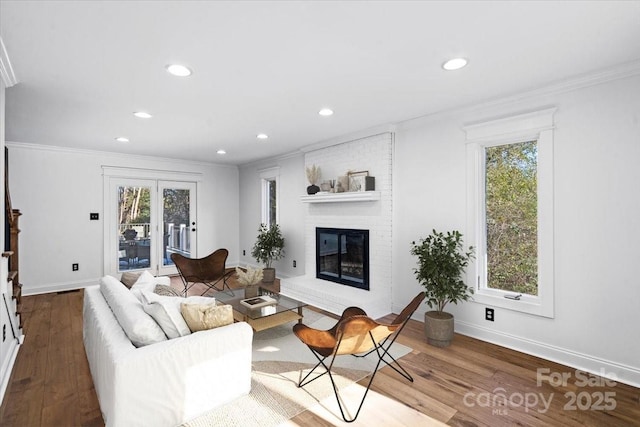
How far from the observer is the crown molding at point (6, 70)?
215cm

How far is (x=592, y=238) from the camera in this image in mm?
2674

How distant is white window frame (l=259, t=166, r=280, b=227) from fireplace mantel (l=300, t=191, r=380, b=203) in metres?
1.32

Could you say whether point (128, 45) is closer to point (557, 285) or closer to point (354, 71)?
point (354, 71)

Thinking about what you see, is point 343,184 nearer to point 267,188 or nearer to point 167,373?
point 267,188

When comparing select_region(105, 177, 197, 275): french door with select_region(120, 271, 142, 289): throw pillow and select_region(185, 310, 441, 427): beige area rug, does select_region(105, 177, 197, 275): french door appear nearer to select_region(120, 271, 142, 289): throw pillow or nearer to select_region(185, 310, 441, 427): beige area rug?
select_region(120, 271, 142, 289): throw pillow

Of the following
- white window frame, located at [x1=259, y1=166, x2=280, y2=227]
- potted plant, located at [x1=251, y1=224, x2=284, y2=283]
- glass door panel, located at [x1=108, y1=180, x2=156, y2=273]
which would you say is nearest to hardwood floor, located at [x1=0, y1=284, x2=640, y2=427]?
glass door panel, located at [x1=108, y1=180, x2=156, y2=273]

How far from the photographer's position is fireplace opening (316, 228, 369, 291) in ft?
14.8

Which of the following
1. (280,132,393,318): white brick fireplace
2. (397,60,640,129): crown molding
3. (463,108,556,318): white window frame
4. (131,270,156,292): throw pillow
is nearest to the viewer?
(397,60,640,129): crown molding

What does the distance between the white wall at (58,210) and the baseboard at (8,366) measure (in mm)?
2451

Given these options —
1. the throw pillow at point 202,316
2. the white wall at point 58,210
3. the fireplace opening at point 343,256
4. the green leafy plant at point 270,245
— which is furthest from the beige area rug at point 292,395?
the white wall at point 58,210

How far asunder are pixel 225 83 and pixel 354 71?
1.09 meters

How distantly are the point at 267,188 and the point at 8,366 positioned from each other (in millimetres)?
4723

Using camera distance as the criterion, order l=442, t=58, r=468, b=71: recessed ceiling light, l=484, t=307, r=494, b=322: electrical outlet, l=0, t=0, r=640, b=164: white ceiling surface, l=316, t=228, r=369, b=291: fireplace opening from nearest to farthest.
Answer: l=0, t=0, r=640, b=164: white ceiling surface < l=442, t=58, r=468, b=71: recessed ceiling light < l=484, t=307, r=494, b=322: electrical outlet < l=316, t=228, r=369, b=291: fireplace opening

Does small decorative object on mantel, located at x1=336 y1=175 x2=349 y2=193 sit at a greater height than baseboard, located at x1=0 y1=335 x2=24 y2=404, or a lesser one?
greater
